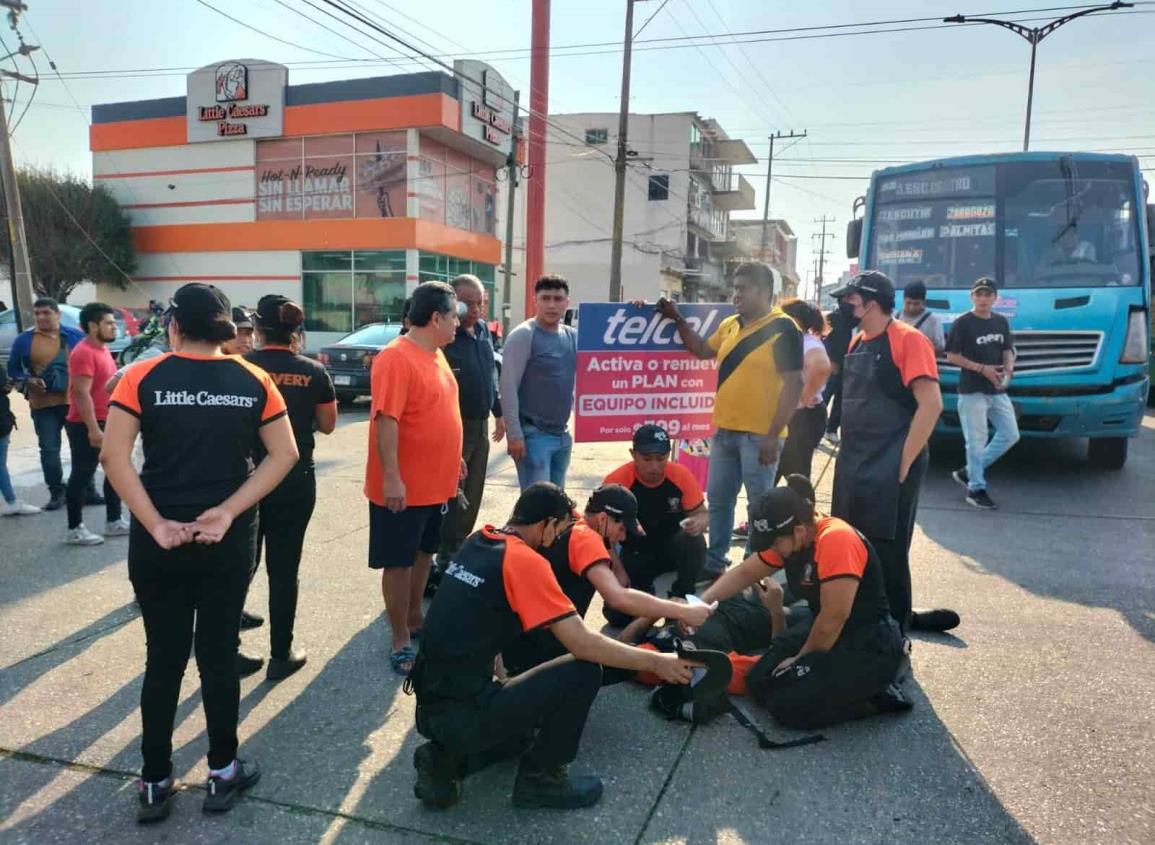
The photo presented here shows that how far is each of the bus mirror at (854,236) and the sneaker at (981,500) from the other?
3.37m

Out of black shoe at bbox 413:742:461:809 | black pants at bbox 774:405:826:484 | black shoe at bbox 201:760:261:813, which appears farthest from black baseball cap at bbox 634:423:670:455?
black shoe at bbox 201:760:261:813

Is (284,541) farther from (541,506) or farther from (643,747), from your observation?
(643,747)

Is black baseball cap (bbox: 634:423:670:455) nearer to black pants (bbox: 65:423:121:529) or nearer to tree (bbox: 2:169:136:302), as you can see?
black pants (bbox: 65:423:121:529)

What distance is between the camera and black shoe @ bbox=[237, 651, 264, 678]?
3693mm

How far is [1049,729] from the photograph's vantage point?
128 inches

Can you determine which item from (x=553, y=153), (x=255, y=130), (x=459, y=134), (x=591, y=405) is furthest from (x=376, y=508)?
(x=553, y=153)

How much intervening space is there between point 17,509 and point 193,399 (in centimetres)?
519

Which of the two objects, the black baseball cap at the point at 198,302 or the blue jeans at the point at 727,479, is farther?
the blue jeans at the point at 727,479

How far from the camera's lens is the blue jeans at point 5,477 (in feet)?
20.1

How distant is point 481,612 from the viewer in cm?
257

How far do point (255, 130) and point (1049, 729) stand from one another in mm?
28549

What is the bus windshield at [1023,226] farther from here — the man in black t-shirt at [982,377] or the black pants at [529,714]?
the black pants at [529,714]

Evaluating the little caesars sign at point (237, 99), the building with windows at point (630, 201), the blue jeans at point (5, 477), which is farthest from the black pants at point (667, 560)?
the building with windows at point (630, 201)

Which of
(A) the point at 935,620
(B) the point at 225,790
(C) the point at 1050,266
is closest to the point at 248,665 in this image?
(B) the point at 225,790
